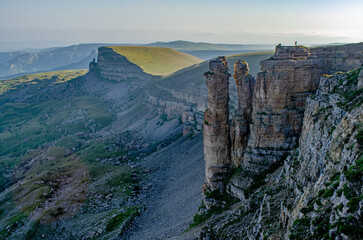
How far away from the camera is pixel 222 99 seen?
5091 centimetres

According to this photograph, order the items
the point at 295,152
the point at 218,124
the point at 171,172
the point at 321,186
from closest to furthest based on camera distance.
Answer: the point at 321,186 → the point at 295,152 → the point at 218,124 → the point at 171,172

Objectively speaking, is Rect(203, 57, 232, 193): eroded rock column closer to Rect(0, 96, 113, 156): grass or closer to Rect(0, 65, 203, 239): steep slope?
Rect(0, 65, 203, 239): steep slope

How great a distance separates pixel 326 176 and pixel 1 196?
82.5 metres

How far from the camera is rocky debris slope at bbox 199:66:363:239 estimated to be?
57.4ft

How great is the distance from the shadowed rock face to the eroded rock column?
297 centimetres

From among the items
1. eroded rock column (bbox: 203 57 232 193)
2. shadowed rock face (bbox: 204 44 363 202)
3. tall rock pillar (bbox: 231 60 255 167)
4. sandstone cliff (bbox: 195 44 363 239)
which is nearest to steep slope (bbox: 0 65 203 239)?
eroded rock column (bbox: 203 57 232 193)

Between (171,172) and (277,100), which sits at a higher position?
(277,100)

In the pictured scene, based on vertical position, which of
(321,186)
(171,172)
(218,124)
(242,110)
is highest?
(242,110)

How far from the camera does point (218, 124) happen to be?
166 ft

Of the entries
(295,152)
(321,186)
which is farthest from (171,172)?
(321,186)

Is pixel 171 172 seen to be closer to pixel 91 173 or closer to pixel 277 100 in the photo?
pixel 91 173

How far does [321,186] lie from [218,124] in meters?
29.6

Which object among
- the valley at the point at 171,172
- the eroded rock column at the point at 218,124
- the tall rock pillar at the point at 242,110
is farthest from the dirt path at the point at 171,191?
the tall rock pillar at the point at 242,110

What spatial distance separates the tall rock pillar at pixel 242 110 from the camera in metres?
47.5
